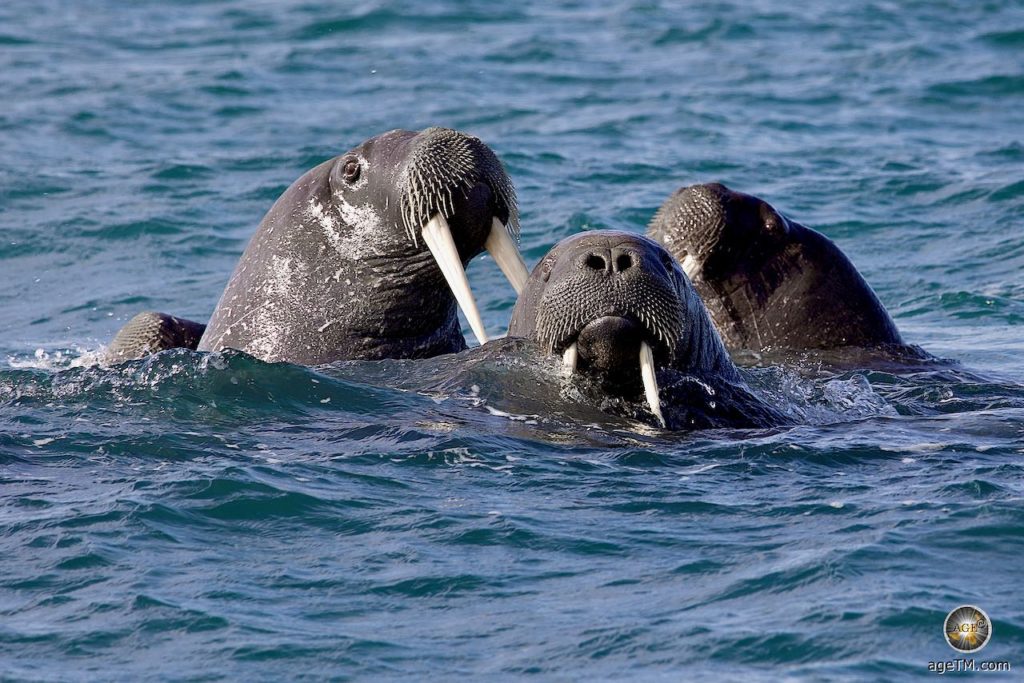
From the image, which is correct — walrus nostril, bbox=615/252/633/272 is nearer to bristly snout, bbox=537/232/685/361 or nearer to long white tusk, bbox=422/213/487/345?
bristly snout, bbox=537/232/685/361

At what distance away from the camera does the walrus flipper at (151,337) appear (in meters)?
11.7

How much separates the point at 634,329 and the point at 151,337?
4376mm

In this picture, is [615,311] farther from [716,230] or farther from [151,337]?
[151,337]

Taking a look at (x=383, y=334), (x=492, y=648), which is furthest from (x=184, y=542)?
(x=383, y=334)

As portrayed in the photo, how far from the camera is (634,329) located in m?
8.55

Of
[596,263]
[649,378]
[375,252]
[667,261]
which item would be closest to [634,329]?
[649,378]

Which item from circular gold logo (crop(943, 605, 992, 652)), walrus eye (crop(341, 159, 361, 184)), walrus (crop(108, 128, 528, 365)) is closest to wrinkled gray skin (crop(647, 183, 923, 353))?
walrus (crop(108, 128, 528, 365))

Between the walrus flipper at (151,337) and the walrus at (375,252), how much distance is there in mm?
792

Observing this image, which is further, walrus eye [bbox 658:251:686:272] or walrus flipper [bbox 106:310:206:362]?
walrus flipper [bbox 106:310:206:362]

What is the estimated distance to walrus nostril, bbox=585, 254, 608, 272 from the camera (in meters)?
8.57

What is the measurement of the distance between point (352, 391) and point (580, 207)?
888cm

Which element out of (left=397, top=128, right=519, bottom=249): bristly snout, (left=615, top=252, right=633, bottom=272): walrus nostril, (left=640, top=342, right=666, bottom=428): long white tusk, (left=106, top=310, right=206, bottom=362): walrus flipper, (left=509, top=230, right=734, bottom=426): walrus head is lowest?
(left=106, top=310, right=206, bottom=362): walrus flipper

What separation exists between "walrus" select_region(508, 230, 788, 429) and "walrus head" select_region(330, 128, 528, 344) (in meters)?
0.98

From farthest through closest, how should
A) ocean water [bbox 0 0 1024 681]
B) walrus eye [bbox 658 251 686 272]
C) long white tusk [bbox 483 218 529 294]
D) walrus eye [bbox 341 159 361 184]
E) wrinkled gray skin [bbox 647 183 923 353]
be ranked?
1. wrinkled gray skin [bbox 647 183 923 353]
2. walrus eye [bbox 341 159 361 184]
3. long white tusk [bbox 483 218 529 294]
4. walrus eye [bbox 658 251 686 272]
5. ocean water [bbox 0 0 1024 681]
